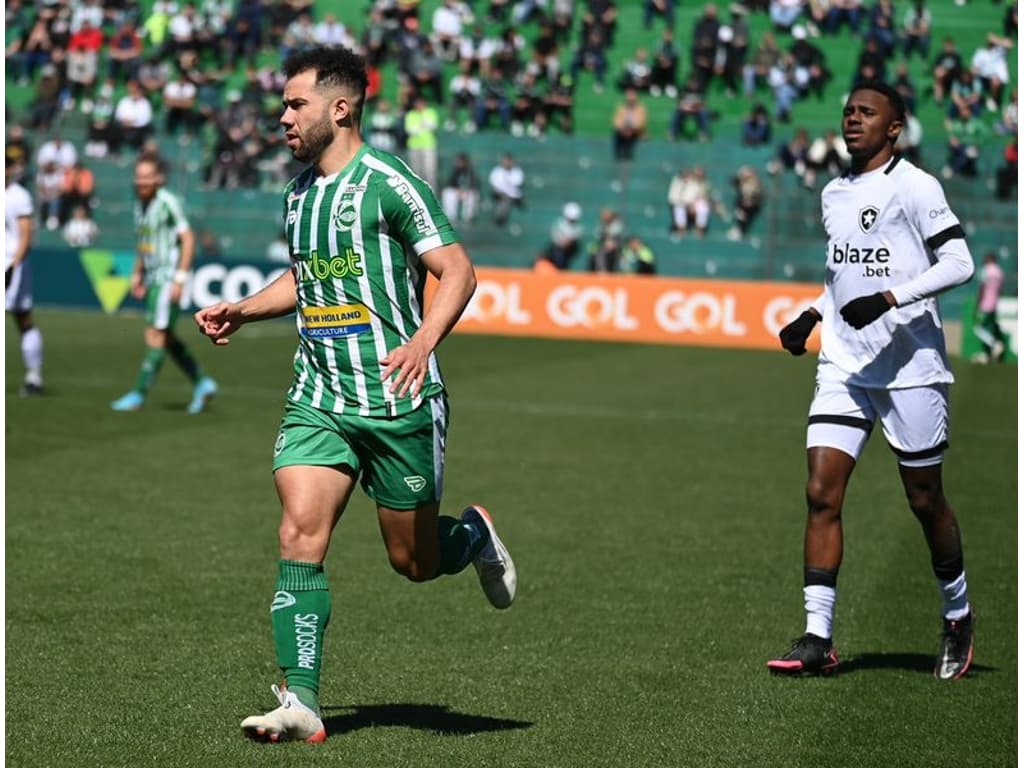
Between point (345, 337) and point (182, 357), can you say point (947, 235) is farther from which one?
point (182, 357)

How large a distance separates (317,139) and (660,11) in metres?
31.0

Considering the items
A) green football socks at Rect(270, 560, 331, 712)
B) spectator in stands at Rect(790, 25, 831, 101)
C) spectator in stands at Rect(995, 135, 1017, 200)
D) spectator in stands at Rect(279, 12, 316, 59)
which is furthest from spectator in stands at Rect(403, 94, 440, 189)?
green football socks at Rect(270, 560, 331, 712)

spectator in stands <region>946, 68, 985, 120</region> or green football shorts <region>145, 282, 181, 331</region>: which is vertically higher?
spectator in stands <region>946, 68, 985, 120</region>

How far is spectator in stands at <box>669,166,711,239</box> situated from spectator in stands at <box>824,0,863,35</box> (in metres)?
5.02

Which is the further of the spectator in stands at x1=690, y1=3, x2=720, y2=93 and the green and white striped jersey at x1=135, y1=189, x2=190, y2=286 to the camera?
the spectator in stands at x1=690, y1=3, x2=720, y2=93

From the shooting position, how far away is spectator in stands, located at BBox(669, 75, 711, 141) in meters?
33.4

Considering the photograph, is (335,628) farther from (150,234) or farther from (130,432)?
(150,234)

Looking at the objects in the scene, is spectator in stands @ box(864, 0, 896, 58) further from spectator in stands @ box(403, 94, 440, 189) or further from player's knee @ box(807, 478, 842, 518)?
player's knee @ box(807, 478, 842, 518)

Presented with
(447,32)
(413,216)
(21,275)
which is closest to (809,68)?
(447,32)

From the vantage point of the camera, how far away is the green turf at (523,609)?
19.4 ft

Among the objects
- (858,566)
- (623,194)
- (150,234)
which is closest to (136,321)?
(623,194)

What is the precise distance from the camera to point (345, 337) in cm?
582

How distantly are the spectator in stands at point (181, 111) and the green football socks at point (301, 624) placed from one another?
29824 mm

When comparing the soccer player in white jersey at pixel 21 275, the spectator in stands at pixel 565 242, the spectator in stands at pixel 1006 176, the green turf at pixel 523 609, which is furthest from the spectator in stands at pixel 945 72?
the soccer player in white jersey at pixel 21 275
